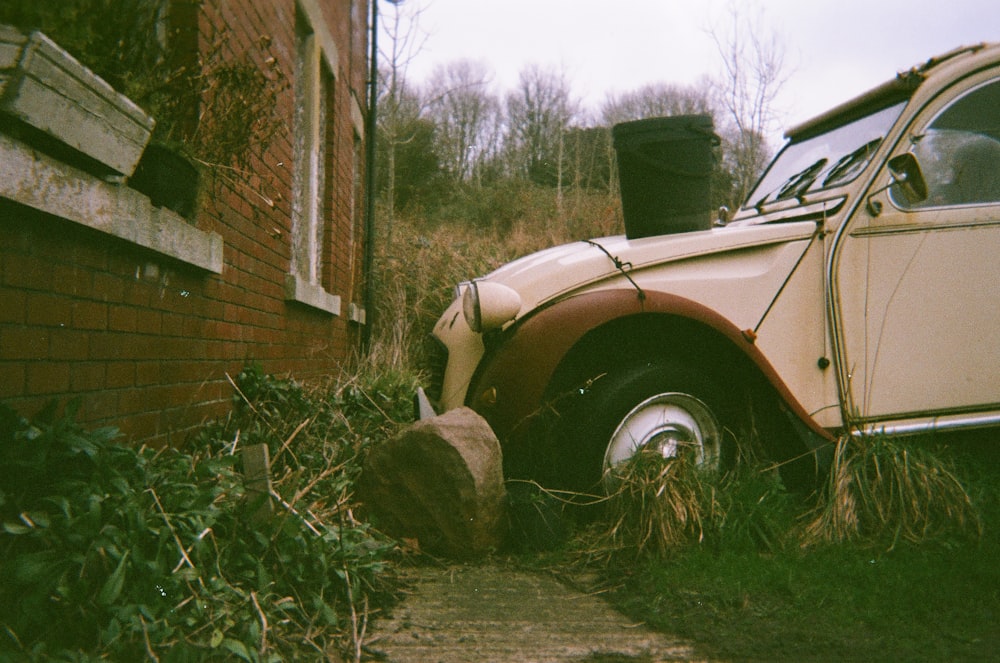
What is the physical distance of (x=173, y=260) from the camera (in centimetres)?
274

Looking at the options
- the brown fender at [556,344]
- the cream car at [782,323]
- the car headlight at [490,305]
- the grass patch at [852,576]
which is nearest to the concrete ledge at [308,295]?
the cream car at [782,323]

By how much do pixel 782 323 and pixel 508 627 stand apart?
74.7 inches

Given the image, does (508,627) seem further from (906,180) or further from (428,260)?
(428,260)

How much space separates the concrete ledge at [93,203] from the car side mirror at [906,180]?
9.63ft

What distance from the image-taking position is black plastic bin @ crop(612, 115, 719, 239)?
3.55m

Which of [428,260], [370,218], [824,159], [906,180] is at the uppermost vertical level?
[370,218]

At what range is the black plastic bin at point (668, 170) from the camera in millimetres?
3551

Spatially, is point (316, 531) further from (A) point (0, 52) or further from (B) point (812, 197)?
(B) point (812, 197)

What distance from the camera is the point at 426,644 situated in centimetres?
216

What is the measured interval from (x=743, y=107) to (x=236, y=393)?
15200mm

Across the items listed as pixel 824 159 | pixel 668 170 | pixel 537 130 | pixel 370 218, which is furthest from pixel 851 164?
pixel 537 130

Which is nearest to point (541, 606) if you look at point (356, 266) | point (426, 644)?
point (426, 644)

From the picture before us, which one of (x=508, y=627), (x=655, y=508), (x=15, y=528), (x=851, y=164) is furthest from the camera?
(x=851, y=164)

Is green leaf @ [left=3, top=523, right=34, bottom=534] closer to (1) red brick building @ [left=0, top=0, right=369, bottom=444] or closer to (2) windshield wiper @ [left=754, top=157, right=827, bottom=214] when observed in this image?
(1) red brick building @ [left=0, top=0, right=369, bottom=444]
